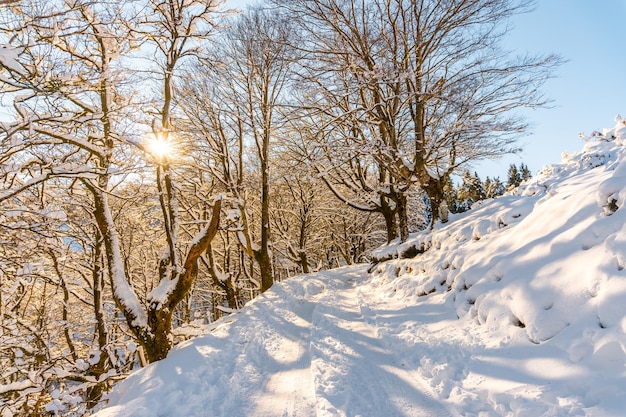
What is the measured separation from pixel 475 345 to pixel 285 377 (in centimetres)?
284

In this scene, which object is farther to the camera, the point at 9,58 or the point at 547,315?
the point at 547,315

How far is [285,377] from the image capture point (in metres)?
4.66

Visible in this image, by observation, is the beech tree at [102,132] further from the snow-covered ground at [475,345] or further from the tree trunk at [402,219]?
the tree trunk at [402,219]

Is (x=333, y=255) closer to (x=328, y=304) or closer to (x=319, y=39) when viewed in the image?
(x=328, y=304)

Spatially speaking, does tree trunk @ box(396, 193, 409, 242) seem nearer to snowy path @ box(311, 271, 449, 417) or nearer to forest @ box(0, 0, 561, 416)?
forest @ box(0, 0, 561, 416)

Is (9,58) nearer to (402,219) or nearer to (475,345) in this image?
(475,345)

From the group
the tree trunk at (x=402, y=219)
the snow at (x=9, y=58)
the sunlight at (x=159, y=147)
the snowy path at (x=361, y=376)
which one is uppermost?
the sunlight at (x=159, y=147)

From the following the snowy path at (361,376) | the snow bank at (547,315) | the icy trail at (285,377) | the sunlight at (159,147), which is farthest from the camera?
the sunlight at (159,147)

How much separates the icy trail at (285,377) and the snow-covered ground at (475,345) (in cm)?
2

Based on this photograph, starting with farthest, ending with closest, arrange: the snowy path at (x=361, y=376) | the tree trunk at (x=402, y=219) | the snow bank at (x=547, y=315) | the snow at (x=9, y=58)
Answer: the tree trunk at (x=402, y=219), the snowy path at (x=361, y=376), the snow at (x=9, y=58), the snow bank at (x=547, y=315)

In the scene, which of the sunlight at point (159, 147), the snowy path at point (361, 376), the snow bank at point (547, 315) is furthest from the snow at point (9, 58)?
the snow bank at point (547, 315)

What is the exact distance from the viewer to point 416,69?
850cm

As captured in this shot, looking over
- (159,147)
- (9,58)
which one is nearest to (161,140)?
(159,147)

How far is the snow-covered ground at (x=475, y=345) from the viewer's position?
2.80 m
